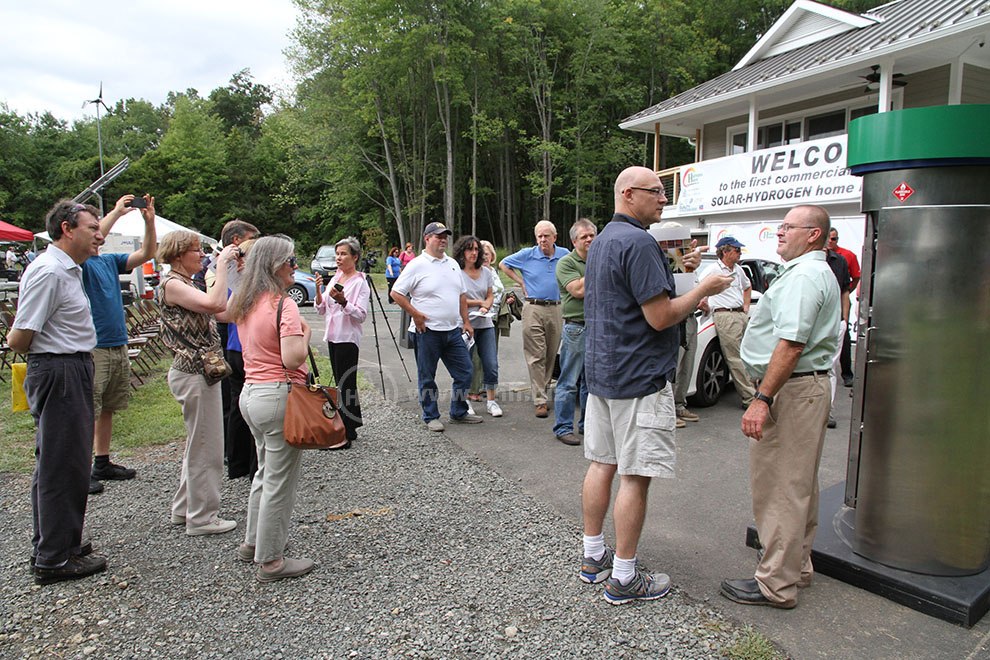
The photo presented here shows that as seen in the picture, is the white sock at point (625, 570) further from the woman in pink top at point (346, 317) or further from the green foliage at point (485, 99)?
the green foliage at point (485, 99)

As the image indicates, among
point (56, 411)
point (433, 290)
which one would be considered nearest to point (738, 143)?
point (433, 290)

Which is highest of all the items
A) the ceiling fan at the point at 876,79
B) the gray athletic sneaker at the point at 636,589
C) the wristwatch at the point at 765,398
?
the ceiling fan at the point at 876,79

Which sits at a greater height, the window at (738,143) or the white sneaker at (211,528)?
the window at (738,143)

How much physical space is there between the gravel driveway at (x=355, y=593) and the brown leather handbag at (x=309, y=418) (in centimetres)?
76

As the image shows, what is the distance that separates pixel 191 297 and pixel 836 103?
57.1 ft

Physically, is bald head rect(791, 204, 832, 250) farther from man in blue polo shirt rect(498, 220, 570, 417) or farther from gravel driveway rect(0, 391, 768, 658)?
man in blue polo shirt rect(498, 220, 570, 417)

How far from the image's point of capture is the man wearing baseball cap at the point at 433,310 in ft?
19.2

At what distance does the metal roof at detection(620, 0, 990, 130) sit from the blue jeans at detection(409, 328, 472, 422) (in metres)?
11.8

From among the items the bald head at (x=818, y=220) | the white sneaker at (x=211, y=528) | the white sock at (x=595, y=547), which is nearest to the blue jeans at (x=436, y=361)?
the white sneaker at (x=211, y=528)

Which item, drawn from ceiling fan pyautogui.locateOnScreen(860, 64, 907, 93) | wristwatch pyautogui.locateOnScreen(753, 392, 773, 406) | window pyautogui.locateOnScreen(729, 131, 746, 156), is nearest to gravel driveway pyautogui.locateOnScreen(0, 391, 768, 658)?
wristwatch pyautogui.locateOnScreen(753, 392, 773, 406)

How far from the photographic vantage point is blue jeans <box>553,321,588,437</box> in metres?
5.57

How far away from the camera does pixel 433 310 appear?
583 centimetres

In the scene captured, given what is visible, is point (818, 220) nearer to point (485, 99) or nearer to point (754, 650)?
point (754, 650)

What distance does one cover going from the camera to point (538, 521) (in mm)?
3918
